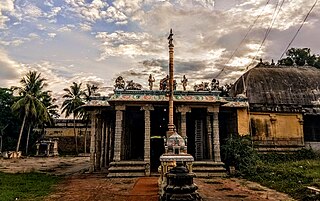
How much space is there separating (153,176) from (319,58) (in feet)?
96.8

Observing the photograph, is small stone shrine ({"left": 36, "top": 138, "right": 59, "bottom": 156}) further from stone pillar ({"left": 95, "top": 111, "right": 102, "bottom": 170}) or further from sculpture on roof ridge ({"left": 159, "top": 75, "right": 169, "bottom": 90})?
sculpture on roof ridge ({"left": 159, "top": 75, "right": 169, "bottom": 90})

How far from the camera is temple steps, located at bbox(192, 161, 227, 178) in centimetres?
1653

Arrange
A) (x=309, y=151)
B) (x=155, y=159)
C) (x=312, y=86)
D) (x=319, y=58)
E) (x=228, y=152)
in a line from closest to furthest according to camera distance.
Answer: (x=228, y=152), (x=309, y=151), (x=155, y=159), (x=312, y=86), (x=319, y=58)

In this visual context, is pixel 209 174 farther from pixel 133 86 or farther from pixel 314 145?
pixel 314 145

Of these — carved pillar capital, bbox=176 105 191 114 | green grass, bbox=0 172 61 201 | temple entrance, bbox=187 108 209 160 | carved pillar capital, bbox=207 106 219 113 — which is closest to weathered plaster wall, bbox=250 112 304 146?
temple entrance, bbox=187 108 209 160

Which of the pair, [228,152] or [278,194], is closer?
[278,194]

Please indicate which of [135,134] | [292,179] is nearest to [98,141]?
[135,134]

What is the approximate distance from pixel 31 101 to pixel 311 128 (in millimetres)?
31004

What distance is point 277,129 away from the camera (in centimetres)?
2111

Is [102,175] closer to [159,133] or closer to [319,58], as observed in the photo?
[159,133]

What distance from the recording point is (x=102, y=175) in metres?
17.0

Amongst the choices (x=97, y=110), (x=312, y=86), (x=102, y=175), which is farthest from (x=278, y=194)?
(x=312, y=86)

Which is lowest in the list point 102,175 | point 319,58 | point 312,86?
point 102,175

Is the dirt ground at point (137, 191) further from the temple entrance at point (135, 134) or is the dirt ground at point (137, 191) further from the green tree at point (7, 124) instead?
the green tree at point (7, 124)
